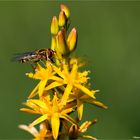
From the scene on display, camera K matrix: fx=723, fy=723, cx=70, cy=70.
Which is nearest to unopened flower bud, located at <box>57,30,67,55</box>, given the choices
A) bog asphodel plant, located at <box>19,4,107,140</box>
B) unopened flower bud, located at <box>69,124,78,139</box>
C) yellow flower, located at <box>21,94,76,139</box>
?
bog asphodel plant, located at <box>19,4,107,140</box>

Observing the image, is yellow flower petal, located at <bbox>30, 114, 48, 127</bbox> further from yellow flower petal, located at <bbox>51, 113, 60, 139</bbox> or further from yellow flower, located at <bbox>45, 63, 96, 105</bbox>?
yellow flower, located at <bbox>45, 63, 96, 105</bbox>

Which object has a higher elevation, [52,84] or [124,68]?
[124,68]

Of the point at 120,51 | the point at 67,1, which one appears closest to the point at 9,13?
the point at 67,1

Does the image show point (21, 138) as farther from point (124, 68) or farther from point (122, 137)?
point (124, 68)

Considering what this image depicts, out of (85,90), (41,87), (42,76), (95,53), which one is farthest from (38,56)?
(95,53)

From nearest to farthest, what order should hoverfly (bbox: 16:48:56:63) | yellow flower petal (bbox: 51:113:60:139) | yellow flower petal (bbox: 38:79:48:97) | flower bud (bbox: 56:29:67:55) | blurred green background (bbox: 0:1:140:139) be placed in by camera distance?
1. yellow flower petal (bbox: 51:113:60:139)
2. yellow flower petal (bbox: 38:79:48:97)
3. flower bud (bbox: 56:29:67:55)
4. hoverfly (bbox: 16:48:56:63)
5. blurred green background (bbox: 0:1:140:139)

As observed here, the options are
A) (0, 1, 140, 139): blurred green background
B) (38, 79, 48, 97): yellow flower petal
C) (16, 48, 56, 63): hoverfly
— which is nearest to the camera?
(38, 79, 48, 97): yellow flower petal
